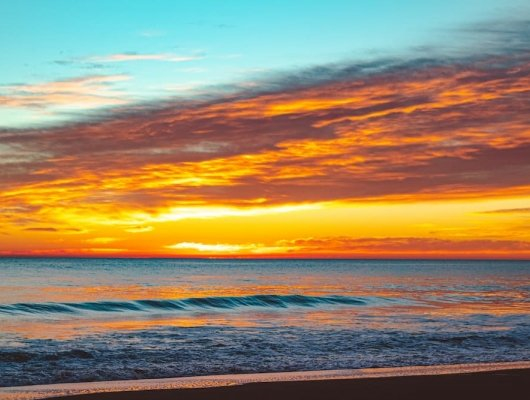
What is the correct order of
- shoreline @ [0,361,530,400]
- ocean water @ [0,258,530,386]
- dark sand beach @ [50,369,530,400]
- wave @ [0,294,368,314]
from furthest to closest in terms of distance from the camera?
wave @ [0,294,368,314] < ocean water @ [0,258,530,386] < shoreline @ [0,361,530,400] < dark sand beach @ [50,369,530,400]


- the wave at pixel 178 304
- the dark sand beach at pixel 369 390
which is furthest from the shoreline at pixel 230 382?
the wave at pixel 178 304

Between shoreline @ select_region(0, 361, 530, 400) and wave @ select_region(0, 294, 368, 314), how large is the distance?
20.0 m

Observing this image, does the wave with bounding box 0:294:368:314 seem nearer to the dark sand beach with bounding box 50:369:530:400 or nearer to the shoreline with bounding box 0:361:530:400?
the shoreline with bounding box 0:361:530:400

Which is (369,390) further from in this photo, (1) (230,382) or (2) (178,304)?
(2) (178,304)

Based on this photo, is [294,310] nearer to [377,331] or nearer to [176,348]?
[377,331]

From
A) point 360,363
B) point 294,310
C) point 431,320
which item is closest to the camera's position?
point 360,363

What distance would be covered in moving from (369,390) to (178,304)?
27.8 meters

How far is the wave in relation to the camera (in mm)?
33562

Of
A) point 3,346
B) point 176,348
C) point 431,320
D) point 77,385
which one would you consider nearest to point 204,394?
point 77,385

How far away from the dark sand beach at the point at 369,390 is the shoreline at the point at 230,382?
2cm

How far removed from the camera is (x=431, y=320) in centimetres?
2884

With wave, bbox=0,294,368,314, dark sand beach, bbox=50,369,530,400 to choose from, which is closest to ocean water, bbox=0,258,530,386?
wave, bbox=0,294,368,314

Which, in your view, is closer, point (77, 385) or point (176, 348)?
point (77, 385)

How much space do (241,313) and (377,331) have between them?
39.0 ft
